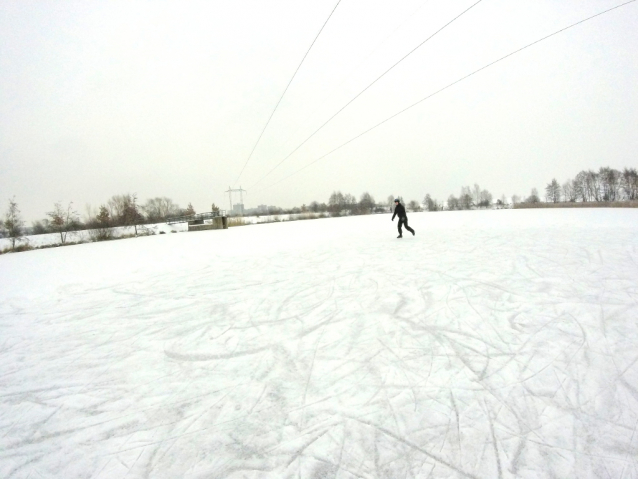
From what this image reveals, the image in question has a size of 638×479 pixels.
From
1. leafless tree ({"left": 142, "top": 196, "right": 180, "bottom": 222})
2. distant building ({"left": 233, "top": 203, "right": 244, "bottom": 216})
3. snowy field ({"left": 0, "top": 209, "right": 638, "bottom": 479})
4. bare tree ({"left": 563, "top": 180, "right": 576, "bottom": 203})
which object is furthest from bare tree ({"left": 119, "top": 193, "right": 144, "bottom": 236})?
bare tree ({"left": 563, "top": 180, "right": 576, "bottom": 203})

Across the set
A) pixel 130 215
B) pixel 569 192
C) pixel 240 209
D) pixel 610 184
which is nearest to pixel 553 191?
pixel 569 192

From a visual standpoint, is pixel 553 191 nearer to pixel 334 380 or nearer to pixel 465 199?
pixel 465 199

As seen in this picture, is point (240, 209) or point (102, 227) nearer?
point (102, 227)

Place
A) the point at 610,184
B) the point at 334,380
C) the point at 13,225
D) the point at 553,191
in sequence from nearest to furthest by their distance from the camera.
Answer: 1. the point at 334,380
2. the point at 13,225
3. the point at 610,184
4. the point at 553,191

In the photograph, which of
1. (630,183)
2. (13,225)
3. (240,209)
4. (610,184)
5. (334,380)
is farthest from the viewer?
(610,184)

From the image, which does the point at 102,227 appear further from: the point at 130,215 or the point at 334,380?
the point at 334,380

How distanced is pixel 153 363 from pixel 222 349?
2.72 ft

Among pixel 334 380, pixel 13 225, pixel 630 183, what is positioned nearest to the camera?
pixel 334 380

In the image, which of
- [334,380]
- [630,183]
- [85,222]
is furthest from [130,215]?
[630,183]

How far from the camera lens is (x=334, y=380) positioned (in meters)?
2.94

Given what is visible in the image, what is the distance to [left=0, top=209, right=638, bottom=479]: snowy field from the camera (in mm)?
2094

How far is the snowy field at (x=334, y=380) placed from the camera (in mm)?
2094

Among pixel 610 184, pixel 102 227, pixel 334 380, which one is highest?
pixel 610 184

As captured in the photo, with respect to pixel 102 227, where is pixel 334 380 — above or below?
below
